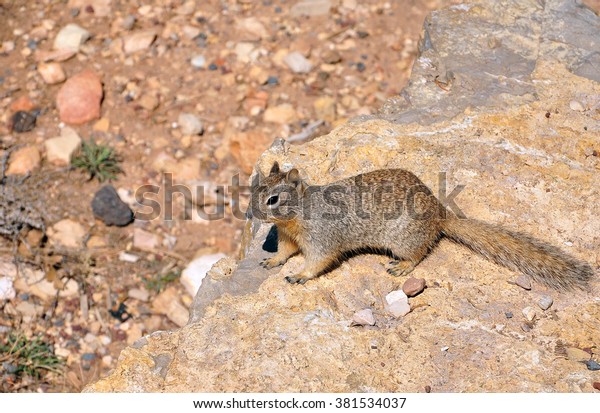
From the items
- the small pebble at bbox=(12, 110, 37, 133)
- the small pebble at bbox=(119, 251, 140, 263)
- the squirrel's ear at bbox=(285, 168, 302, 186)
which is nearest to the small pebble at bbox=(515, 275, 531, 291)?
the squirrel's ear at bbox=(285, 168, 302, 186)

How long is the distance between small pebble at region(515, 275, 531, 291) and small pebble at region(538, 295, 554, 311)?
135 mm

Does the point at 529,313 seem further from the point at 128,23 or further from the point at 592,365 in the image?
the point at 128,23

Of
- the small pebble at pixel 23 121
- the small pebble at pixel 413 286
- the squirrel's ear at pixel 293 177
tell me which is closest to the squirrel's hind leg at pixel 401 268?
the small pebble at pixel 413 286

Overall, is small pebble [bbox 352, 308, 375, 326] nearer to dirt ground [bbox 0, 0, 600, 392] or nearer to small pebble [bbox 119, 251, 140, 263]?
dirt ground [bbox 0, 0, 600, 392]

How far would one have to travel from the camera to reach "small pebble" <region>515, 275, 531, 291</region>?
4.94 m

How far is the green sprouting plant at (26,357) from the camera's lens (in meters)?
6.50

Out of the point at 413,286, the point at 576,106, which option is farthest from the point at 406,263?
the point at 576,106

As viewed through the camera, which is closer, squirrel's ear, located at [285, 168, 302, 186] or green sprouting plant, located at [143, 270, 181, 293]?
squirrel's ear, located at [285, 168, 302, 186]

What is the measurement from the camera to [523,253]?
500 cm

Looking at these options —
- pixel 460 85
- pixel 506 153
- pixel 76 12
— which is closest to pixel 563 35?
pixel 460 85

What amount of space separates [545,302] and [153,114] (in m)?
5.97

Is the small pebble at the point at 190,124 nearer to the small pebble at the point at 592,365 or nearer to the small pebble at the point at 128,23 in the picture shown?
the small pebble at the point at 128,23

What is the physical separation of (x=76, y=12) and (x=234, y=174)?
3872 millimetres

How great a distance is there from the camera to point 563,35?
693 cm
